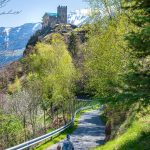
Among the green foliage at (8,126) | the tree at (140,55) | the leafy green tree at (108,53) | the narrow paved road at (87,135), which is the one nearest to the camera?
the tree at (140,55)

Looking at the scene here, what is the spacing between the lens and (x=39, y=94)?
5459 centimetres

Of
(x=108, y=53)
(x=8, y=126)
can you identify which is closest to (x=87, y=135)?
(x=8, y=126)

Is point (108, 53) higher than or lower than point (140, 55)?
lower

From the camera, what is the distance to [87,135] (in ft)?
138

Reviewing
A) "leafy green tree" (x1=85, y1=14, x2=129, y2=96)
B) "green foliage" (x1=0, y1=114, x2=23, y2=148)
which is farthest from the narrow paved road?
"green foliage" (x1=0, y1=114, x2=23, y2=148)

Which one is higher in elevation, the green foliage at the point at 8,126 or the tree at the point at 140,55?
the tree at the point at 140,55

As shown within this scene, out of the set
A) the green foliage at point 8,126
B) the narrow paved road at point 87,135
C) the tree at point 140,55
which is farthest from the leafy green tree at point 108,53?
the tree at point 140,55

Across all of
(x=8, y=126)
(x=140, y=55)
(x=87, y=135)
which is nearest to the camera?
(x=140, y=55)

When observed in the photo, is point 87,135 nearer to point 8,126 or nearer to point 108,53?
point 8,126

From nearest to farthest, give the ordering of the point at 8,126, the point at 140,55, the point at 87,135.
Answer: the point at 140,55 < the point at 87,135 < the point at 8,126

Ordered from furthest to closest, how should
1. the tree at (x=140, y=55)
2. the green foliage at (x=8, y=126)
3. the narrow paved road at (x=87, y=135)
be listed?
the green foliage at (x=8, y=126), the narrow paved road at (x=87, y=135), the tree at (x=140, y=55)

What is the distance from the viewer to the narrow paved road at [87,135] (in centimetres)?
3408

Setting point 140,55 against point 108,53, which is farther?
point 108,53

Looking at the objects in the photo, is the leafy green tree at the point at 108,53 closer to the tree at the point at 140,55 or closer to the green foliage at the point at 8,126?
the green foliage at the point at 8,126
